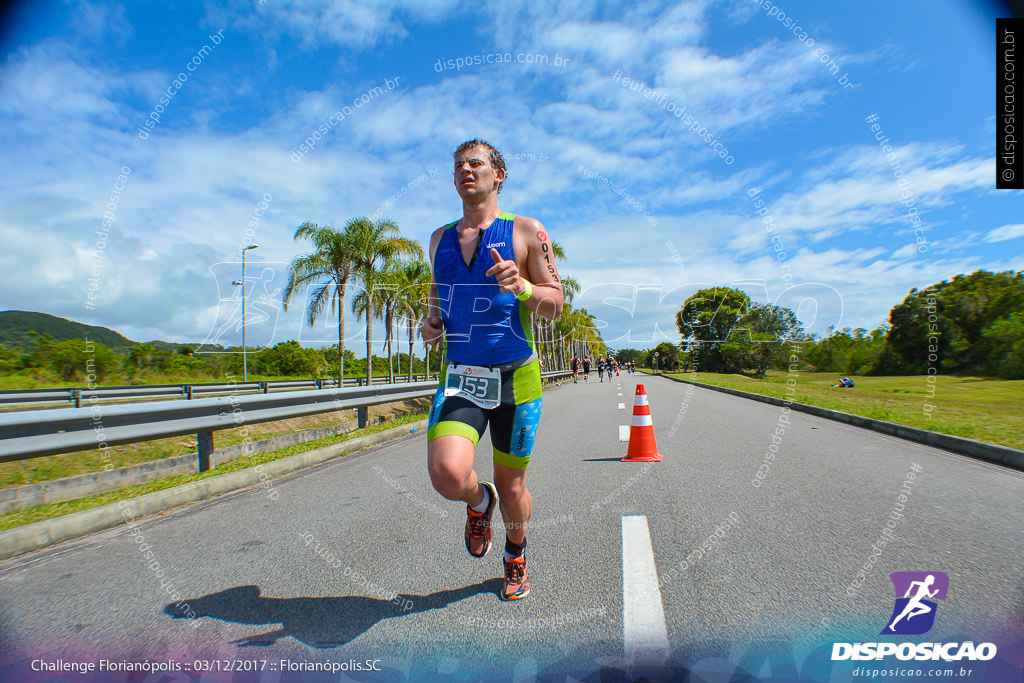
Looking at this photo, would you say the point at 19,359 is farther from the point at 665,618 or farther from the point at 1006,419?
the point at 1006,419

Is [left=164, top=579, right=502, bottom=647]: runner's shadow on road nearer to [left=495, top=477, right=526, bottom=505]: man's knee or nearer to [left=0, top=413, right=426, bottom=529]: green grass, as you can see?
[left=495, top=477, right=526, bottom=505]: man's knee

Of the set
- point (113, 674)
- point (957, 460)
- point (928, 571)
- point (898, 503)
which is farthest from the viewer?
point (957, 460)

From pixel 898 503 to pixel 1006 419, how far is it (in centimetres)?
979

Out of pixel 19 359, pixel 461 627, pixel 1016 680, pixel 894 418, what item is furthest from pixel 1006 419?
pixel 19 359

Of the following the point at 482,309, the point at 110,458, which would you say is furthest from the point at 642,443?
the point at 110,458

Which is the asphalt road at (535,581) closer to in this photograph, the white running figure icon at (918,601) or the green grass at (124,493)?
the white running figure icon at (918,601)

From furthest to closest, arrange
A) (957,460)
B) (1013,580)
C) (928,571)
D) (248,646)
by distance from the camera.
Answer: (957,460), (928,571), (1013,580), (248,646)

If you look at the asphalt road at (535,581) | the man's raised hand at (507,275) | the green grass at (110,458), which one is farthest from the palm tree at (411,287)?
the man's raised hand at (507,275)

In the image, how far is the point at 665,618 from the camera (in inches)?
97.7

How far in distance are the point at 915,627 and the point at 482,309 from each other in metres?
2.43

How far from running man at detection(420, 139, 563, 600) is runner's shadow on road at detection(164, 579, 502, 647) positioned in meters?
0.40

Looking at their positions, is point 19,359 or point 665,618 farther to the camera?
point 19,359

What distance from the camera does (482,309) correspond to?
2725mm

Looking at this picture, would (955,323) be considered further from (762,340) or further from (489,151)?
(489,151)
